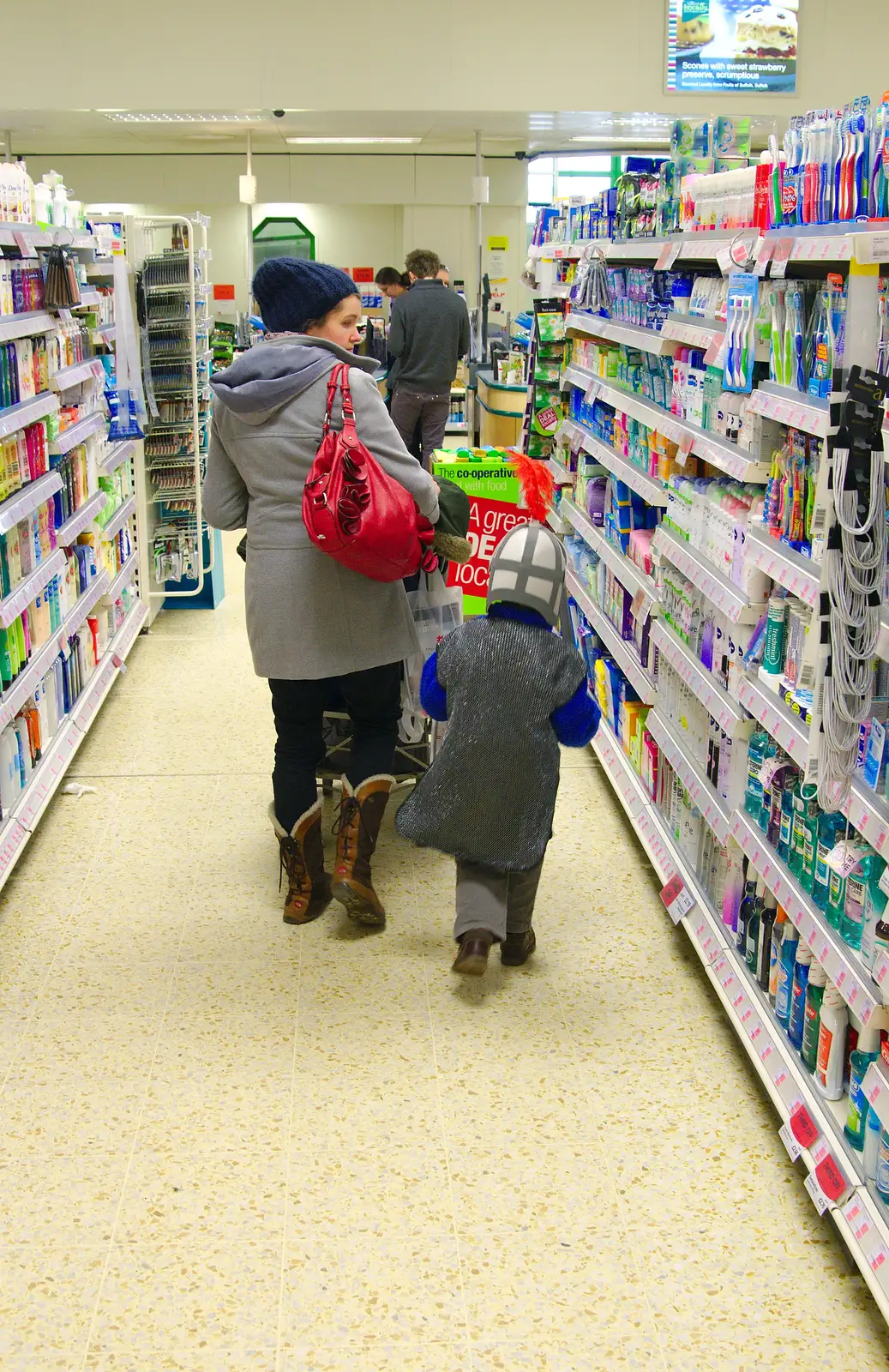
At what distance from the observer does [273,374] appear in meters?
3.39

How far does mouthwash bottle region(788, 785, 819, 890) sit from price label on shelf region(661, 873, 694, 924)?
79cm

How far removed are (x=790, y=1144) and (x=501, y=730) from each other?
1.16 meters

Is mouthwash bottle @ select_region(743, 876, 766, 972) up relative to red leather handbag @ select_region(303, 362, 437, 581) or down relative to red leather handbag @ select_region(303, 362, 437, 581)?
down

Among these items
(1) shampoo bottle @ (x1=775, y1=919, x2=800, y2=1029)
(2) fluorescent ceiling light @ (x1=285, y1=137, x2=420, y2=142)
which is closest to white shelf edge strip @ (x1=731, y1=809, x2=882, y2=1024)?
(1) shampoo bottle @ (x1=775, y1=919, x2=800, y2=1029)

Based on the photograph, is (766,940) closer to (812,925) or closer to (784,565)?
(812,925)

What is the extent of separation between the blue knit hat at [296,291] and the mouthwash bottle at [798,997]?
2.02 m

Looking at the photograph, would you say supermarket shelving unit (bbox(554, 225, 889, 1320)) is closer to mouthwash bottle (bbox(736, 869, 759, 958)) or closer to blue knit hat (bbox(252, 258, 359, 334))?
mouthwash bottle (bbox(736, 869, 759, 958))

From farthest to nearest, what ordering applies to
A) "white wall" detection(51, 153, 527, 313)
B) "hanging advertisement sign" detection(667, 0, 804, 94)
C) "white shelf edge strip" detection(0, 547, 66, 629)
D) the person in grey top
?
"white wall" detection(51, 153, 527, 313)
"hanging advertisement sign" detection(667, 0, 804, 94)
the person in grey top
"white shelf edge strip" detection(0, 547, 66, 629)

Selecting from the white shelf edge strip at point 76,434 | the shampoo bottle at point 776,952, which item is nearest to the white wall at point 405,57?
the white shelf edge strip at point 76,434

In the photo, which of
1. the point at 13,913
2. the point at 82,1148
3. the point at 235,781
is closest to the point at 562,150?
the point at 235,781

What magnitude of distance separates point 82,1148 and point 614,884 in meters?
1.91

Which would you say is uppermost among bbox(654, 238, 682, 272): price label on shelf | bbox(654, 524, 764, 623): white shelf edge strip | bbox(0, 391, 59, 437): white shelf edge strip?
bbox(654, 238, 682, 272): price label on shelf

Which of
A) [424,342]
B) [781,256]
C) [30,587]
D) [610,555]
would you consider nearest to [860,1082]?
[781,256]

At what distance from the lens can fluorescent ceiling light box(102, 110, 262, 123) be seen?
11727 mm
